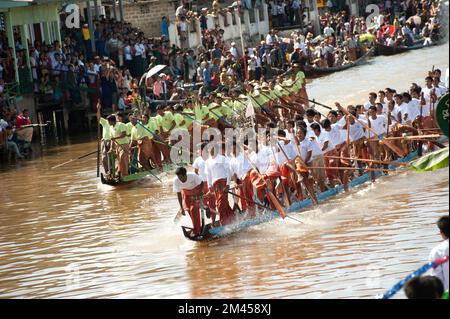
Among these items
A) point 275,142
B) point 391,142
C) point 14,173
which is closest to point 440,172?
point 391,142

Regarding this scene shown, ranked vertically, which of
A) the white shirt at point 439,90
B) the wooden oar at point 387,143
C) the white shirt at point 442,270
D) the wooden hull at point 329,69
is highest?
the white shirt at point 442,270

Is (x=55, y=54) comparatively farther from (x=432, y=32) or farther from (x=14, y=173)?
(x=432, y=32)

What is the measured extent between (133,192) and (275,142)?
5.27m

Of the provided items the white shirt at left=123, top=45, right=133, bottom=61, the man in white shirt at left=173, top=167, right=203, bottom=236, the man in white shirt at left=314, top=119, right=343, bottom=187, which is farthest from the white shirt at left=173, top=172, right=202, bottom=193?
the white shirt at left=123, top=45, right=133, bottom=61

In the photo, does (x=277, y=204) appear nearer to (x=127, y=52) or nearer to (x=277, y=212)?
(x=277, y=212)

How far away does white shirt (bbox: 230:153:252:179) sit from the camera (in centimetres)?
1602

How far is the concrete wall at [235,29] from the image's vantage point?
3881 cm

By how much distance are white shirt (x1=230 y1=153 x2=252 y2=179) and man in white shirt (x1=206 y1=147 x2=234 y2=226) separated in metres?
0.34

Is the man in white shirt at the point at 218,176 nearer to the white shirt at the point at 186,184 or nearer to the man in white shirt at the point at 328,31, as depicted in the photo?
the white shirt at the point at 186,184

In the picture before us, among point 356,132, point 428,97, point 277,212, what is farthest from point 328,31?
point 277,212

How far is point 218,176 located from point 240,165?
65 centimetres

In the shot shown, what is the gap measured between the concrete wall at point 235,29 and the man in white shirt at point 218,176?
23.5 m

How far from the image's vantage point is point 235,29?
141 feet

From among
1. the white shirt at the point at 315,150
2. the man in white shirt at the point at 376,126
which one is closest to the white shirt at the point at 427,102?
the man in white shirt at the point at 376,126
